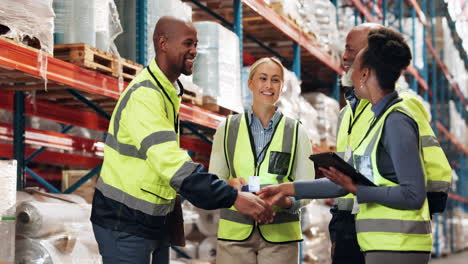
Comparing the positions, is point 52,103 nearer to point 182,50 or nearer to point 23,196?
point 23,196

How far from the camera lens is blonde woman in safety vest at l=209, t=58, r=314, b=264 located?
12.1 ft

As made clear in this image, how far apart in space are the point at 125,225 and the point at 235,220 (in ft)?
3.16

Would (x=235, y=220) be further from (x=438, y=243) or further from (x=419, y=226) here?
(x=438, y=243)

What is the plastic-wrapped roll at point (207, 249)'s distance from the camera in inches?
305

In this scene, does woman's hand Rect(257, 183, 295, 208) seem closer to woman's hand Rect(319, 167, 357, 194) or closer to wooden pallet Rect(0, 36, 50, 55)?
woman's hand Rect(319, 167, 357, 194)

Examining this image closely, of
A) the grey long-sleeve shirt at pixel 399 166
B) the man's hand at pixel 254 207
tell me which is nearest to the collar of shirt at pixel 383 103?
the grey long-sleeve shirt at pixel 399 166

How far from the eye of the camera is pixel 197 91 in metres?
6.22

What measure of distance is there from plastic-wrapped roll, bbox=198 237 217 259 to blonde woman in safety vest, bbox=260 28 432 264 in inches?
199

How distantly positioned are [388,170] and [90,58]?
259 cm

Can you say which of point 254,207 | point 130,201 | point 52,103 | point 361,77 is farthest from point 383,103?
point 52,103

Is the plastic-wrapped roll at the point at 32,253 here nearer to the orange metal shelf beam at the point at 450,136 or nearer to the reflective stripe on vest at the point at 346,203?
the reflective stripe on vest at the point at 346,203

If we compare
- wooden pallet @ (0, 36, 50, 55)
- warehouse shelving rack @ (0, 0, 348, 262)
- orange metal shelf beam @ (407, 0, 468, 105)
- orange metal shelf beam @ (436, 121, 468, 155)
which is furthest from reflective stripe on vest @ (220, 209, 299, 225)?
orange metal shelf beam @ (436, 121, 468, 155)

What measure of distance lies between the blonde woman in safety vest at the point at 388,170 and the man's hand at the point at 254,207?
0.55 metres

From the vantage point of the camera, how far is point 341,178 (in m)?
2.77
